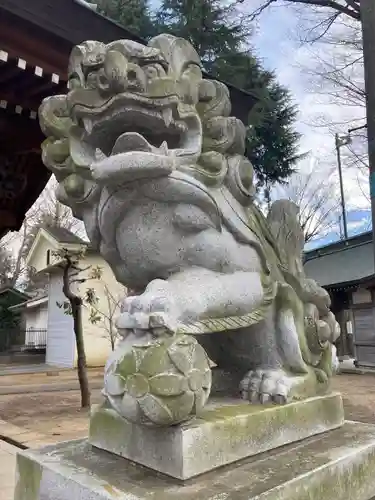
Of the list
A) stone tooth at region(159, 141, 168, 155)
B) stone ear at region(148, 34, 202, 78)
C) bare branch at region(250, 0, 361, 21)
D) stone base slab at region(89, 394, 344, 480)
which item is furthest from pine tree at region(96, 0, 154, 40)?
stone base slab at region(89, 394, 344, 480)

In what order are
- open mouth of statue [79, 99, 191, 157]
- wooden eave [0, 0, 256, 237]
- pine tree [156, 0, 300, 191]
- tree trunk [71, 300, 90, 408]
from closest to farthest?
open mouth of statue [79, 99, 191, 157], wooden eave [0, 0, 256, 237], tree trunk [71, 300, 90, 408], pine tree [156, 0, 300, 191]

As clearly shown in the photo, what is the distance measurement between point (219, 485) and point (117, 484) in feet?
0.68

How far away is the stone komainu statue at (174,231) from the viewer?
37.9 inches

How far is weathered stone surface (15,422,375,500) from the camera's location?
3.02 ft

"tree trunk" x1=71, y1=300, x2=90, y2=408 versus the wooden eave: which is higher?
the wooden eave

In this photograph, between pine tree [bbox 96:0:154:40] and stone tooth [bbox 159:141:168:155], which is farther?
pine tree [bbox 96:0:154:40]

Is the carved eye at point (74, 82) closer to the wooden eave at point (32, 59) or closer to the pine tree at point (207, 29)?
the wooden eave at point (32, 59)

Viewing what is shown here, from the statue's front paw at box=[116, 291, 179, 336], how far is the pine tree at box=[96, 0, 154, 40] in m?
6.94

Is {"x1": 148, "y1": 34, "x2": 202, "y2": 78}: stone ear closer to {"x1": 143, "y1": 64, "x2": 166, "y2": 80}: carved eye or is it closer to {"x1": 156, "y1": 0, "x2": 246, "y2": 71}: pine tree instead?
{"x1": 143, "y1": 64, "x2": 166, "y2": 80}: carved eye

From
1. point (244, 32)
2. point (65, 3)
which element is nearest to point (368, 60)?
point (65, 3)

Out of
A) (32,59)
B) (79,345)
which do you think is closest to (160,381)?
(32,59)

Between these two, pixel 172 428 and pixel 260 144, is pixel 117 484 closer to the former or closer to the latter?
pixel 172 428

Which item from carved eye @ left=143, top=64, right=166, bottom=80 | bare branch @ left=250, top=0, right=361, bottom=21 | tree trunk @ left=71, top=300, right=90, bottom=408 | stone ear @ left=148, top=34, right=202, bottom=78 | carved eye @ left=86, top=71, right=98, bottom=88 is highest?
bare branch @ left=250, top=0, right=361, bottom=21

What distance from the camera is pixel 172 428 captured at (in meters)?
0.96
